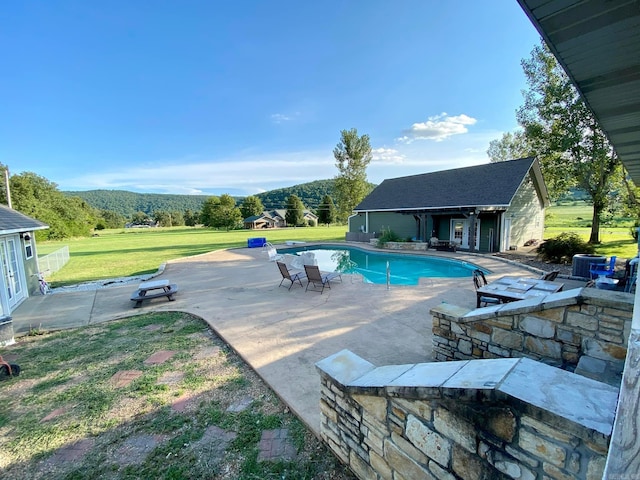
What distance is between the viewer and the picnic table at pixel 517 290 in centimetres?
543

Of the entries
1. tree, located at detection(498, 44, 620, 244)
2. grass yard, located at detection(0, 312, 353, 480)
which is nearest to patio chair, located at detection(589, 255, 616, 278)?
grass yard, located at detection(0, 312, 353, 480)

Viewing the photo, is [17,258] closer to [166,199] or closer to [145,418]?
[145,418]

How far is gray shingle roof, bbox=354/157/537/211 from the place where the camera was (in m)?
16.2

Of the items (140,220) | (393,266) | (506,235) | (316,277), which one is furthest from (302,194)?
(316,277)

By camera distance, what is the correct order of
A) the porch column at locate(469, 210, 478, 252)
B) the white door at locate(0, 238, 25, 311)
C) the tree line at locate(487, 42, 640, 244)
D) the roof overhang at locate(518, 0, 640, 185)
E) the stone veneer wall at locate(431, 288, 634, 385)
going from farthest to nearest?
the porch column at locate(469, 210, 478, 252) < the tree line at locate(487, 42, 640, 244) < the white door at locate(0, 238, 25, 311) < the stone veneer wall at locate(431, 288, 634, 385) < the roof overhang at locate(518, 0, 640, 185)

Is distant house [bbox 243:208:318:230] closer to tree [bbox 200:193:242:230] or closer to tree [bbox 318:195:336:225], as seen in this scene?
tree [bbox 318:195:336:225]

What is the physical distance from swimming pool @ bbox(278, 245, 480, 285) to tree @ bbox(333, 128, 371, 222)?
1408 centimetres

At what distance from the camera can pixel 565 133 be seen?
1591cm

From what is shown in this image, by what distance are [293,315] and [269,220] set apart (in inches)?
2488

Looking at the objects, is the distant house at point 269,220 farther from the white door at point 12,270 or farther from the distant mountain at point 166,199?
the white door at point 12,270

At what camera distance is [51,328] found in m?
6.41

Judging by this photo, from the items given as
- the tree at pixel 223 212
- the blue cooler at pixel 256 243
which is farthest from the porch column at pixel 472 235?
the tree at pixel 223 212

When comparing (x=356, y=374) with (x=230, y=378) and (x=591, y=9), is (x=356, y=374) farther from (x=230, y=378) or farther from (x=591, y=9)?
(x=591, y=9)

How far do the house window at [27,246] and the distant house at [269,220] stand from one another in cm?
5237
